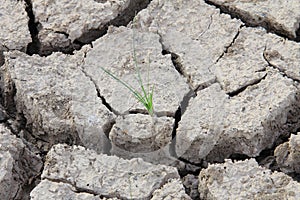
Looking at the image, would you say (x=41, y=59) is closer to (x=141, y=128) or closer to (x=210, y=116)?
(x=141, y=128)

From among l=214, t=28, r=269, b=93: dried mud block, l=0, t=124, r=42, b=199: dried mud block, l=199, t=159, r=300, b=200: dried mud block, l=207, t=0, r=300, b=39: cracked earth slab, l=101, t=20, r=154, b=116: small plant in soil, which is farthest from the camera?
l=207, t=0, r=300, b=39: cracked earth slab

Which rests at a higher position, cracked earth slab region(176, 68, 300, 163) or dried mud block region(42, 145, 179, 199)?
cracked earth slab region(176, 68, 300, 163)

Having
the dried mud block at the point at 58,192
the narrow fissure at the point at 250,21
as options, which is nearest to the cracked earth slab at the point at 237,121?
the narrow fissure at the point at 250,21

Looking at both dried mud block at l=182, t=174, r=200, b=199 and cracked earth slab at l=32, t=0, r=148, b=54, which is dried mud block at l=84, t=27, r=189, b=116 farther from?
dried mud block at l=182, t=174, r=200, b=199

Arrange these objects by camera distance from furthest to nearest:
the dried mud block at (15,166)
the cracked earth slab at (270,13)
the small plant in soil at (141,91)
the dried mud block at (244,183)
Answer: the cracked earth slab at (270,13), the small plant in soil at (141,91), the dried mud block at (15,166), the dried mud block at (244,183)

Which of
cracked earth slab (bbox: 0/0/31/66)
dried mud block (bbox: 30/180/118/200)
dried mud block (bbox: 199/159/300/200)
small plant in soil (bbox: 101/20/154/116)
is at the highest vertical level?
cracked earth slab (bbox: 0/0/31/66)

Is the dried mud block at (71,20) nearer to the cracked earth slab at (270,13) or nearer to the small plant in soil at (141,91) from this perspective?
the small plant in soil at (141,91)

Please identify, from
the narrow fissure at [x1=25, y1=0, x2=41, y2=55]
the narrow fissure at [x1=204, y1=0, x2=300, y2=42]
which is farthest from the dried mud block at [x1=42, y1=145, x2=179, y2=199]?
the narrow fissure at [x1=204, y1=0, x2=300, y2=42]

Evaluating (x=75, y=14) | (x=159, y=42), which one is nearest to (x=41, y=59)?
(x=75, y=14)
